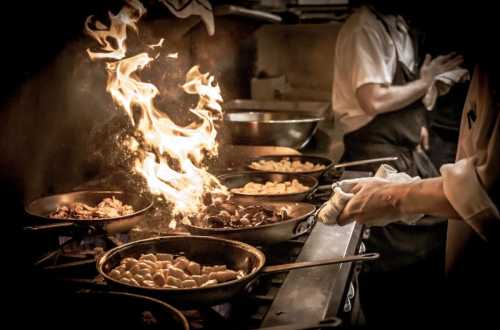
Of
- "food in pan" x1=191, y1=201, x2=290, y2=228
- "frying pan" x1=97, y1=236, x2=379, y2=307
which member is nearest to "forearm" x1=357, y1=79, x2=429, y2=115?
"food in pan" x1=191, y1=201, x2=290, y2=228

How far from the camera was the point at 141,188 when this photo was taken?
3.24 meters

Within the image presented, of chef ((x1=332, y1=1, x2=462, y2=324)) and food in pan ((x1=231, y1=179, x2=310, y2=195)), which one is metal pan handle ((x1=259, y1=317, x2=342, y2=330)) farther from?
chef ((x1=332, y1=1, x2=462, y2=324))

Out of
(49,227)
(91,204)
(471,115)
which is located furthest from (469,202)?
(91,204)

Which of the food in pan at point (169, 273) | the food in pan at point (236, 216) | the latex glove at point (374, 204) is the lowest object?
the food in pan at point (236, 216)

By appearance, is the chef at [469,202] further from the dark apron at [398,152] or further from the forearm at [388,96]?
the dark apron at [398,152]

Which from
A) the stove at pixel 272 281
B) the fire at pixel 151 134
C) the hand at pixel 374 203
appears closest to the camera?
the stove at pixel 272 281

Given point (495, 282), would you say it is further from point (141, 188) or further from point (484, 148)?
point (141, 188)

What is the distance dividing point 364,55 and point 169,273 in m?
2.81

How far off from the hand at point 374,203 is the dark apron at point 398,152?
2291mm

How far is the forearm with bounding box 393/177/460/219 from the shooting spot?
198cm

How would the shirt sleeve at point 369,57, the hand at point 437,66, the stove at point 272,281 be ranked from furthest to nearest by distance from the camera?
the hand at point 437,66, the shirt sleeve at point 369,57, the stove at point 272,281

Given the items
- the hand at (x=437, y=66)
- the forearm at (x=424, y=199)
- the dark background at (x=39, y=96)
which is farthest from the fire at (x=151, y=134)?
the hand at (x=437, y=66)

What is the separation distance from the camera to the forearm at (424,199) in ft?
6.48

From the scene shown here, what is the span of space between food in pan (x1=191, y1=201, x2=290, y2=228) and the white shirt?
196 cm
